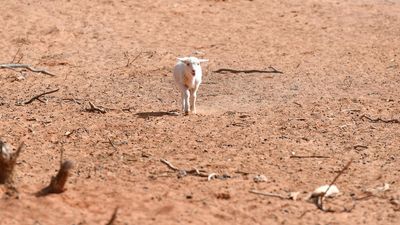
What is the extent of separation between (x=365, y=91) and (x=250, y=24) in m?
6.22

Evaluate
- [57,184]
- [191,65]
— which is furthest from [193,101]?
[57,184]

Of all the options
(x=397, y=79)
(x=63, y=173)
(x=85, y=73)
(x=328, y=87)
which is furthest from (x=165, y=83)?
(x=63, y=173)

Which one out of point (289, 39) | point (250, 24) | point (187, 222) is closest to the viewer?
point (187, 222)

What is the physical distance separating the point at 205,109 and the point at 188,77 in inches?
27.5

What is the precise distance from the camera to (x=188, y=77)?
1259 centimetres

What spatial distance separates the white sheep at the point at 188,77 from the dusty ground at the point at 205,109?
0.34 m

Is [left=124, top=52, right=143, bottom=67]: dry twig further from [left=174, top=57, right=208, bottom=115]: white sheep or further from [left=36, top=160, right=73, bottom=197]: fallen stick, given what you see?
[left=36, top=160, right=73, bottom=197]: fallen stick

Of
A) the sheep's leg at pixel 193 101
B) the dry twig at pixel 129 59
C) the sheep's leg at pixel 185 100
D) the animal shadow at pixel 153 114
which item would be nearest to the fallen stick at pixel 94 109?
the animal shadow at pixel 153 114

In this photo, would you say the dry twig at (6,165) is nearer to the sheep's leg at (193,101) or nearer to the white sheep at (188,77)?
the white sheep at (188,77)

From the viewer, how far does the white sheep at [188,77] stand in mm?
12531

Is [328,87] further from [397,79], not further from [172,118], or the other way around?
[172,118]

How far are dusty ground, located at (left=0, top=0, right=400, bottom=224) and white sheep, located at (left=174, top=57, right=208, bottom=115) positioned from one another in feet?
1.11

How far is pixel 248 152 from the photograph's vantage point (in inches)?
393

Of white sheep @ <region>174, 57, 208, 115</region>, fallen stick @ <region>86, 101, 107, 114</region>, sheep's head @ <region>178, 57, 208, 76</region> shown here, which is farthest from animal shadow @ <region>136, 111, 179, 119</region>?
sheep's head @ <region>178, 57, 208, 76</region>
